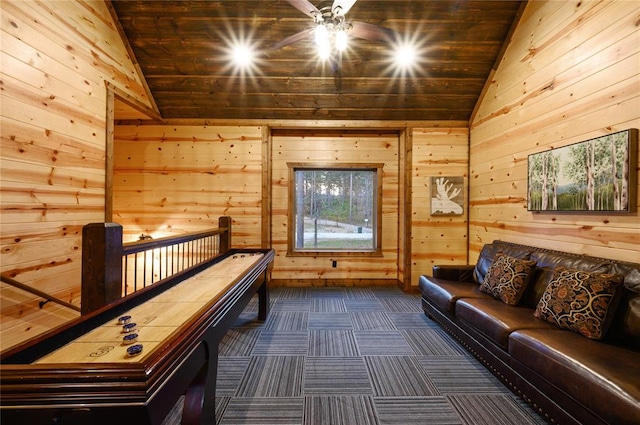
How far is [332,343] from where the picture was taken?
2.60 meters

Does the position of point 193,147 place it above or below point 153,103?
below

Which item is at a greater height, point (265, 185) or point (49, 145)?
point (49, 145)

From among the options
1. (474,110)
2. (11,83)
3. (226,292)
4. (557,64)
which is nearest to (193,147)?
(11,83)

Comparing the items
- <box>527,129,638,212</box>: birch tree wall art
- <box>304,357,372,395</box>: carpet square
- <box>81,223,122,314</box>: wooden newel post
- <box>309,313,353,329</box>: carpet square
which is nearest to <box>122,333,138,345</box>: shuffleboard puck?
A: <box>81,223,122,314</box>: wooden newel post

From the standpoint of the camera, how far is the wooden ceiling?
3074 mm

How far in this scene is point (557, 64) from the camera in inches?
102

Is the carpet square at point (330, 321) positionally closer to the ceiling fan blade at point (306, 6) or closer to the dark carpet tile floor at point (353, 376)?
the dark carpet tile floor at point (353, 376)

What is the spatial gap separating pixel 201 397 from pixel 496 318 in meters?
2.06

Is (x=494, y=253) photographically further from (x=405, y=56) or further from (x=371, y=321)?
(x=405, y=56)

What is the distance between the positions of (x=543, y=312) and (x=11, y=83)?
445 cm

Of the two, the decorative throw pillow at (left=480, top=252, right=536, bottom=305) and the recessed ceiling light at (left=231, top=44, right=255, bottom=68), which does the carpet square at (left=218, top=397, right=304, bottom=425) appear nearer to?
the decorative throw pillow at (left=480, top=252, right=536, bottom=305)

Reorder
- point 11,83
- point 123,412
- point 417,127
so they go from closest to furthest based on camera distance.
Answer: point 123,412, point 11,83, point 417,127

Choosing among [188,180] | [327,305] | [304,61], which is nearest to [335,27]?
[304,61]

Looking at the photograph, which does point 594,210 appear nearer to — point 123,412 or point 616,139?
point 616,139
